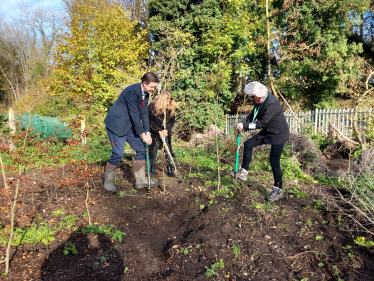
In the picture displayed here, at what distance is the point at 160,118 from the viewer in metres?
5.12

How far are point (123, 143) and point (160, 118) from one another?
3.90 feet

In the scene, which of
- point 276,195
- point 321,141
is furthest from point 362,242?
point 321,141

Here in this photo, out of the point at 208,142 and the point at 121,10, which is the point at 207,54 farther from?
the point at 208,142

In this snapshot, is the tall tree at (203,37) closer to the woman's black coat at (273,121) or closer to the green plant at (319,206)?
the woman's black coat at (273,121)

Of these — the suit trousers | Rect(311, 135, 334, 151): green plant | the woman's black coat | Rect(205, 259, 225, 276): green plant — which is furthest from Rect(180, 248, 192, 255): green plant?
Rect(311, 135, 334, 151): green plant

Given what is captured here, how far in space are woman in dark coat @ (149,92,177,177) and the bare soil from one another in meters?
1.36

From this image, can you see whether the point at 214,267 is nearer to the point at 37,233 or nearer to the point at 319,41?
the point at 37,233

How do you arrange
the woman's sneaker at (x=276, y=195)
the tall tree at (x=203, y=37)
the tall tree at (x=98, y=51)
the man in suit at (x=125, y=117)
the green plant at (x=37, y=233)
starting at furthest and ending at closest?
the tall tree at (x=203, y=37), the tall tree at (x=98, y=51), the man in suit at (x=125, y=117), the woman's sneaker at (x=276, y=195), the green plant at (x=37, y=233)

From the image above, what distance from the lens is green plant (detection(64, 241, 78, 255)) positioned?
2.70 m

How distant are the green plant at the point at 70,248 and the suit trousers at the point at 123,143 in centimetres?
153

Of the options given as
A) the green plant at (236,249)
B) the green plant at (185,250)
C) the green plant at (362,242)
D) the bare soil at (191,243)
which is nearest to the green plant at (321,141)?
the bare soil at (191,243)

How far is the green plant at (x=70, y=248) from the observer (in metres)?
2.70

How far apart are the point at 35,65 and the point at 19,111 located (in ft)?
43.3

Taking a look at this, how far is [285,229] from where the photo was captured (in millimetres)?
3100
